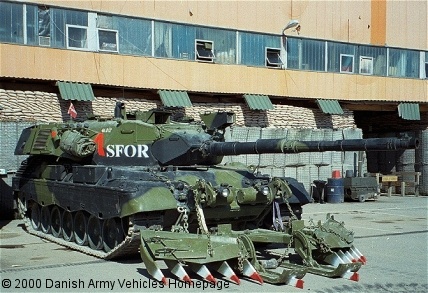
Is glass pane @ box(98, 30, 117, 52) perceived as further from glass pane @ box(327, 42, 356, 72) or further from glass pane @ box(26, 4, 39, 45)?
glass pane @ box(327, 42, 356, 72)

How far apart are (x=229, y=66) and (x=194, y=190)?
42.8 feet

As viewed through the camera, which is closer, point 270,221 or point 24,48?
point 270,221

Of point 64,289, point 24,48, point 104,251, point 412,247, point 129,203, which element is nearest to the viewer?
point 64,289

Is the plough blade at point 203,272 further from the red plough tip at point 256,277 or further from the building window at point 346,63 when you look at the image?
the building window at point 346,63

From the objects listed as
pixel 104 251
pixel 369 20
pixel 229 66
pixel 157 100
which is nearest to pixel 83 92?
pixel 157 100

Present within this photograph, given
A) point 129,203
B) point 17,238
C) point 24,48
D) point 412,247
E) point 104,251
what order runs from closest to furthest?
point 129,203 → point 104,251 → point 412,247 → point 17,238 → point 24,48

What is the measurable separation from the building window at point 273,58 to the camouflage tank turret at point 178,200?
11.1 meters

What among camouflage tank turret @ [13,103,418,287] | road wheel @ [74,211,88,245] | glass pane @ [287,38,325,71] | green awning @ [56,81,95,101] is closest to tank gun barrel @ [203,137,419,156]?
camouflage tank turret @ [13,103,418,287]

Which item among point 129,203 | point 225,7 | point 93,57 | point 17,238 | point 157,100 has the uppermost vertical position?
point 225,7

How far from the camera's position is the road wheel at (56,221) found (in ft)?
47.1

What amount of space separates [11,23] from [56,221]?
303 inches

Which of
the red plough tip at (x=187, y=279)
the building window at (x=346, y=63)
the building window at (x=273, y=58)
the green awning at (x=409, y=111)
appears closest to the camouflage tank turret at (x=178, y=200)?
the red plough tip at (x=187, y=279)

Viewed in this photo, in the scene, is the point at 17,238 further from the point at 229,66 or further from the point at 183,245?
the point at 229,66

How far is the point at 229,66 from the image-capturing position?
2355 centimetres
